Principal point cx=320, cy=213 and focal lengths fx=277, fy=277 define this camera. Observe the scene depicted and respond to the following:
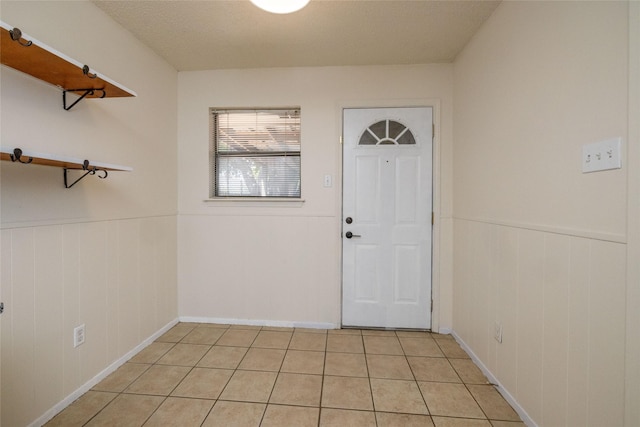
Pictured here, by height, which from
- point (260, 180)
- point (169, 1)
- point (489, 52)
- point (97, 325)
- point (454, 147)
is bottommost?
point (97, 325)

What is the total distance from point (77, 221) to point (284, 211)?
150 cm

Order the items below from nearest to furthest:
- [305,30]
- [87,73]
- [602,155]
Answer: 1. [602,155]
2. [87,73]
3. [305,30]

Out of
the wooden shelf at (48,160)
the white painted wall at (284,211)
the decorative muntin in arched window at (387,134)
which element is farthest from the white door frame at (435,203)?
the wooden shelf at (48,160)

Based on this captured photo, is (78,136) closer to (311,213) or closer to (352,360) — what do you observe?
(311,213)

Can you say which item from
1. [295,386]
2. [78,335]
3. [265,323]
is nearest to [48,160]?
[78,335]

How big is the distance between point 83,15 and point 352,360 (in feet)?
9.57

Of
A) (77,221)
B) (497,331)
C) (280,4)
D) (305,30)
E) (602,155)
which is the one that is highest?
(305,30)

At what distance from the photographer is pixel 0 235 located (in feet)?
4.22

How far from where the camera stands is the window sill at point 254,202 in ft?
8.66

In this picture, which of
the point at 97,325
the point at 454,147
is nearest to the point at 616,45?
the point at 454,147

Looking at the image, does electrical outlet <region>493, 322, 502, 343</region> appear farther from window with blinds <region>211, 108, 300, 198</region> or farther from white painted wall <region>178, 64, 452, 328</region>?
window with blinds <region>211, 108, 300, 198</region>

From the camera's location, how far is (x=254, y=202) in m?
2.68

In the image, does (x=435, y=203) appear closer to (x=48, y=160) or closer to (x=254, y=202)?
(x=254, y=202)

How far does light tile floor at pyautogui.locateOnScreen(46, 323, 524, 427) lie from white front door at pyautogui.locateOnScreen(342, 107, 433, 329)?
0.30 meters
